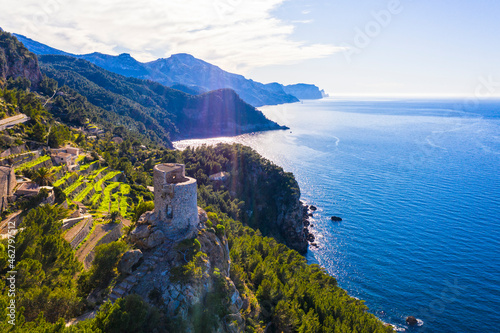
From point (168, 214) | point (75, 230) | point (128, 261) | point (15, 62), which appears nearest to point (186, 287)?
point (128, 261)

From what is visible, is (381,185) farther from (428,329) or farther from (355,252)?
(428,329)

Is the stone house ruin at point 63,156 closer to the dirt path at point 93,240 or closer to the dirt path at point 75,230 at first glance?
the dirt path at point 75,230

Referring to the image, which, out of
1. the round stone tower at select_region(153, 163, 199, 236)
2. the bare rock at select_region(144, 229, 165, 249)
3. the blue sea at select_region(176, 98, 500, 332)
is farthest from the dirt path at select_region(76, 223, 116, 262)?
the blue sea at select_region(176, 98, 500, 332)

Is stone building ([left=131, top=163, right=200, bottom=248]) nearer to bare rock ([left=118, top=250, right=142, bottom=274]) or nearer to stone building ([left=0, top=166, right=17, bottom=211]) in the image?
bare rock ([left=118, top=250, right=142, bottom=274])

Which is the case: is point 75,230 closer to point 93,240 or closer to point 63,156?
point 93,240

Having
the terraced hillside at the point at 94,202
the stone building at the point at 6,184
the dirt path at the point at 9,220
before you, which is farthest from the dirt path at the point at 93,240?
the stone building at the point at 6,184

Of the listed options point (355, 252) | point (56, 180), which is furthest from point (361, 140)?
point (56, 180)
